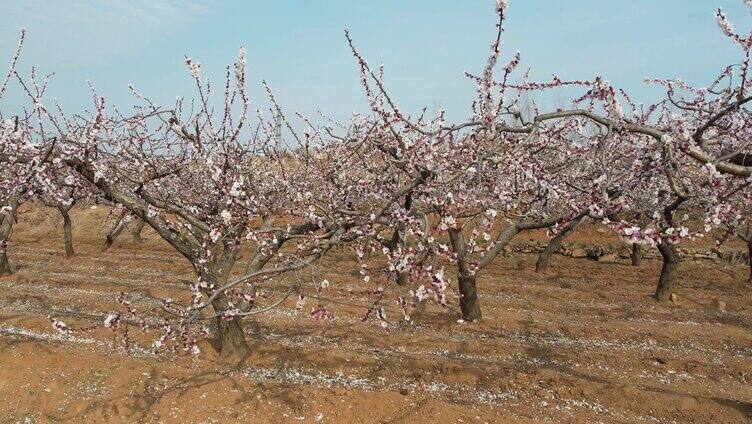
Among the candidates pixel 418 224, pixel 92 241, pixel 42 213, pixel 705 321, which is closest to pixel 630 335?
pixel 705 321

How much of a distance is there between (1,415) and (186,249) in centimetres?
337

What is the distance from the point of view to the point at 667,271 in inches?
584

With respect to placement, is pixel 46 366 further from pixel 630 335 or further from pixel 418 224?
pixel 630 335

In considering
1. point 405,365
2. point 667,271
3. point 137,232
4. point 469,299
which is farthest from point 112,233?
point 667,271

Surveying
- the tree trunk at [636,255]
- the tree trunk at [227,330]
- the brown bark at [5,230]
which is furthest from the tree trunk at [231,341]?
the tree trunk at [636,255]

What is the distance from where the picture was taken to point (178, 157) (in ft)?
39.2

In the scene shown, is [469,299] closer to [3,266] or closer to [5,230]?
[5,230]

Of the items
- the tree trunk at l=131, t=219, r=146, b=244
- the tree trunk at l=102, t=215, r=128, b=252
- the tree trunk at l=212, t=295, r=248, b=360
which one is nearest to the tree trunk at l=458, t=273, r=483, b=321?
the tree trunk at l=212, t=295, r=248, b=360

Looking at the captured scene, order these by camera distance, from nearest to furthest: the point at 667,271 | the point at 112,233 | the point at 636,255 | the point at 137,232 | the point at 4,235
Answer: the point at 667,271 < the point at 4,235 < the point at 636,255 < the point at 112,233 < the point at 137,232

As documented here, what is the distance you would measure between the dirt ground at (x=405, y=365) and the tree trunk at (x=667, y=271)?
0.47m

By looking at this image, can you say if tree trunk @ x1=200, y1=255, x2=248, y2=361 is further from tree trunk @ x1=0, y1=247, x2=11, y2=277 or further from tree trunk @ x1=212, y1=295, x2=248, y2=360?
tree trunk @ x1=0, y1=247, x2=11, y2=277

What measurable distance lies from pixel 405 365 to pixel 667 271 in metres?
9.83

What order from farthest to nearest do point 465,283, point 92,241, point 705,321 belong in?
1. point 92,241
2. point 705,321
3. point 465,283

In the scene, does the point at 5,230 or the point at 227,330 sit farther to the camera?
the point at 5,230
